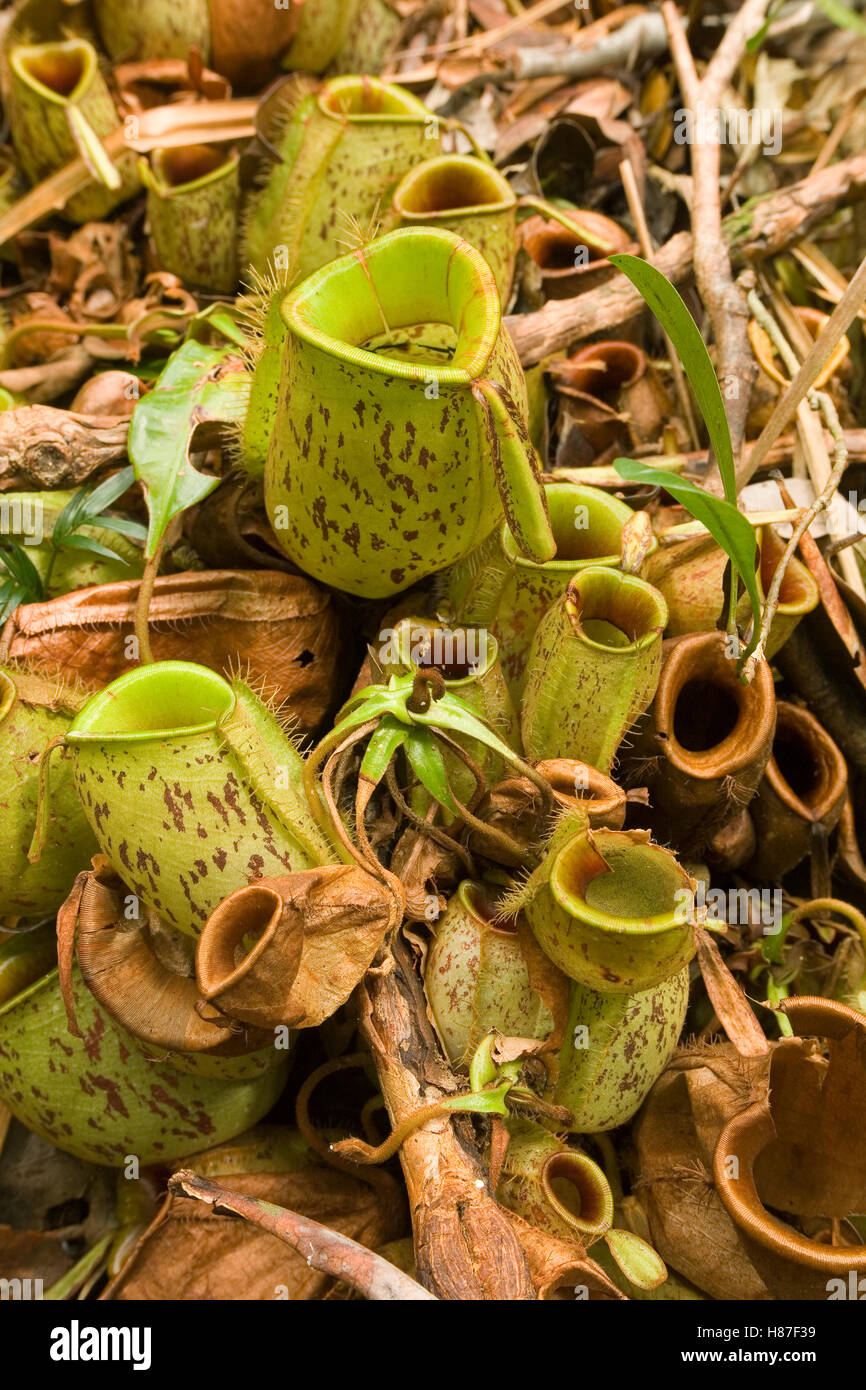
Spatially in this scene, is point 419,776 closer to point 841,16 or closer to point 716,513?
point 716,513

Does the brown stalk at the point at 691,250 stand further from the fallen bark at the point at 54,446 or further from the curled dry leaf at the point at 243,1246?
the curled dry leaf at the point at 243,1246

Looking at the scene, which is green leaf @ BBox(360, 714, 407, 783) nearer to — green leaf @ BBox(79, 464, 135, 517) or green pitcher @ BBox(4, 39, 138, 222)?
green leaf @ BBox(79, 464, 135, 517)

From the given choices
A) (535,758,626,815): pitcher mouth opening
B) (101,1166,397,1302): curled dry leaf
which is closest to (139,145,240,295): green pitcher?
(535,758,626,815): pitcher mouth opening

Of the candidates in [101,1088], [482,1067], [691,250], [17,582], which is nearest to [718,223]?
[691,250]

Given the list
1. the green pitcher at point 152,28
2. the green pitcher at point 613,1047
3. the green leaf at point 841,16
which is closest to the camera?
the green pitcher at point 613,1047

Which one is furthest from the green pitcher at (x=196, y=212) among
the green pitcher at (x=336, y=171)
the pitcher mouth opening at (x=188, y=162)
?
the green pitcher at (x=336, y=171)

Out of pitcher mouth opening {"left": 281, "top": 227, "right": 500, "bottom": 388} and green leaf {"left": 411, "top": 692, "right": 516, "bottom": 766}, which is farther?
green leaf {"left": 411, "top": 692, "right": 516, "bottom": 766}

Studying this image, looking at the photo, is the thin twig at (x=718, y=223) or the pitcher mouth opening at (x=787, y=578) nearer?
the pitcher mouth opening at (x=787, y=578)
